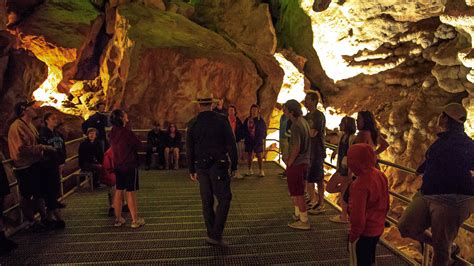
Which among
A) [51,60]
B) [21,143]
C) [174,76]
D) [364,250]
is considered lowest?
[364,250]

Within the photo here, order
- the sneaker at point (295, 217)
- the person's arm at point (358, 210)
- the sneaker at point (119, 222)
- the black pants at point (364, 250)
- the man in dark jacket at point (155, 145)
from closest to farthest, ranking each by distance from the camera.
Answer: the person's arm at point (358, 210) → the black pants at point (364, 250) → the sneaker at point (119, 222) → the sneaker at point (295, 217) → the man in dark jacket at point (155, 145)

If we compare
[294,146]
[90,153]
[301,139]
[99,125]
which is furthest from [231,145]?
[99,125]

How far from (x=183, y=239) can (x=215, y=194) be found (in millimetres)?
979

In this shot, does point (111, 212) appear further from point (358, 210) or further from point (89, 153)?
point (358, 210)

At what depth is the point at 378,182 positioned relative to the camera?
341cm

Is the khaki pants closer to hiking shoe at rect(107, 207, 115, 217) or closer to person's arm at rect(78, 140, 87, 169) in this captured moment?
hiking shoe at rect(107, 207, 115, 217)

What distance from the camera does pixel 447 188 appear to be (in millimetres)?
3580

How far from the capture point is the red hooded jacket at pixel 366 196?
129 inches

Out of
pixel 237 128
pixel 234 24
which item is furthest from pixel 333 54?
pixel 237 128

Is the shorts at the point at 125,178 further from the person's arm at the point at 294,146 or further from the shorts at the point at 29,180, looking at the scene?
the person's arm at the point at 294,146

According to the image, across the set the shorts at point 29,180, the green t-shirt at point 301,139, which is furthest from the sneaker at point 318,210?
the shorts at point 29,180

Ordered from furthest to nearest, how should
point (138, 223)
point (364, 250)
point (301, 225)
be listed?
1. point (138, 223)
2. point (301, 225)
3. point (364, 250)

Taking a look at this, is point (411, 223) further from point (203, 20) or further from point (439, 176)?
point (203, 20)

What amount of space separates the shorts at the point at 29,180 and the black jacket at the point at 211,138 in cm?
230
